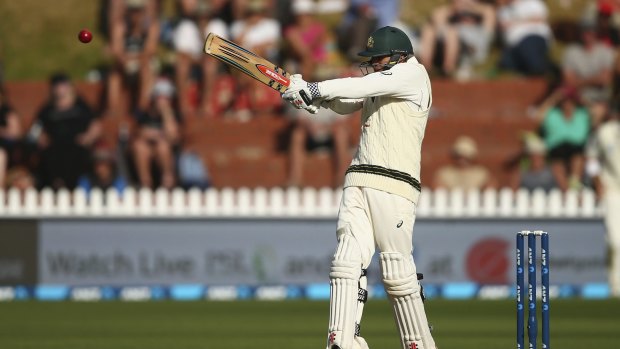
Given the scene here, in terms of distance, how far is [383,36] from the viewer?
25.5ft

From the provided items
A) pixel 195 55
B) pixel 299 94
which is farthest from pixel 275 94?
pixel 299 94

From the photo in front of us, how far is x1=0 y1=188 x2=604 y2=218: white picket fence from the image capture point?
15336 mm

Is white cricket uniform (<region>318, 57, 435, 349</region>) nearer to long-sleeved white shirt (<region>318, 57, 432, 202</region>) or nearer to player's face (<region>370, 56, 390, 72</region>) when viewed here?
long-sleeved white shirt (<region>318, 57, 432, 202</region>)

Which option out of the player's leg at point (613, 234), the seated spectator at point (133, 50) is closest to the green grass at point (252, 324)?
the player's leg at point (613, 234)

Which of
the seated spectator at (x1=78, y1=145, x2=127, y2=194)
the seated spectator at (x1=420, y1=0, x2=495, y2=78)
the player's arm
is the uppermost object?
the seated spectator at (x1=420, y1=0, x2=495, y2=78)

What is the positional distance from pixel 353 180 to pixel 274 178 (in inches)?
359

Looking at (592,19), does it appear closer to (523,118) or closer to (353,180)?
(523,118)

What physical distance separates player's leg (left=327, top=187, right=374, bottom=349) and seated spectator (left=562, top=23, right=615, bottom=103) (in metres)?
9.67

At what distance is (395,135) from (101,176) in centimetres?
858

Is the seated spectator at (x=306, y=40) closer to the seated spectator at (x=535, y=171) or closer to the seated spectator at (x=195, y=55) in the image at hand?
the seated spectator at (x=195, y=55)

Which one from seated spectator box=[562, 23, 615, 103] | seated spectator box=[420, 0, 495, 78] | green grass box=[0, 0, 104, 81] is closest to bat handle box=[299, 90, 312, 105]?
seated spectator box=[562, 23, 615, 103]

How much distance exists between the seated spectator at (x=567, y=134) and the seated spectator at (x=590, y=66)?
0.60 meters

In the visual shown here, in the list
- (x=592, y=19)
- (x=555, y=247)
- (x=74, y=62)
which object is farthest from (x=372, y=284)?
(x=74, y=62)

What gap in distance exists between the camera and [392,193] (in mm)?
7684
